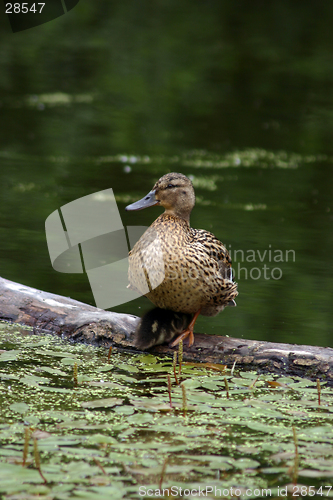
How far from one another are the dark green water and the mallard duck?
32.5 inches

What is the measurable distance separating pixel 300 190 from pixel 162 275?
602 centimetres

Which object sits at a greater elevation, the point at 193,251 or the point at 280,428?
the point at 193,251

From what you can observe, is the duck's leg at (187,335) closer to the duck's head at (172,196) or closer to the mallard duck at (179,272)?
the mallard duck at (179,272)

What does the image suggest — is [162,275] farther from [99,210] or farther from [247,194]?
[247,194]

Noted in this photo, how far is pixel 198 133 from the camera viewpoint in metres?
12.9

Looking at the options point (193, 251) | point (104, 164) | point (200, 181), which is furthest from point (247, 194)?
point (193, 251)

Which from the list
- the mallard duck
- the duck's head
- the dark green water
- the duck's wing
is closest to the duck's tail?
the mallard duck

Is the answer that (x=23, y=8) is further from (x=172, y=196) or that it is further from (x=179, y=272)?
(x=179, y=272)

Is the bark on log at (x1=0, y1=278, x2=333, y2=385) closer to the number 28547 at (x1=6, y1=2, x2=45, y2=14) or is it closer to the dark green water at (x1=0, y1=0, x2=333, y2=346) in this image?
the dark green water at (x1=0, y1=0, x2=333, y2=346)

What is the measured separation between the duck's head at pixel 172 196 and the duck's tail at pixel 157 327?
26.6 inches

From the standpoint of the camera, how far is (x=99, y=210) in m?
8.02

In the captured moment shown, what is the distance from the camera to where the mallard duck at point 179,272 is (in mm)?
4086

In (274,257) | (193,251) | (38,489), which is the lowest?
(274,257)

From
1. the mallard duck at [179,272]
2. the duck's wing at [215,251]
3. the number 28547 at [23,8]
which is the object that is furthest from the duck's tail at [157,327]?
the number 28547 at [23,8]
